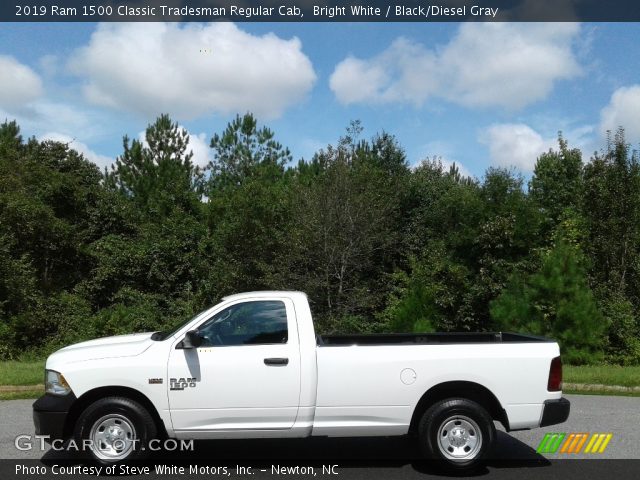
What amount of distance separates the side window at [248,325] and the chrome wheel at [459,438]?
1923mm

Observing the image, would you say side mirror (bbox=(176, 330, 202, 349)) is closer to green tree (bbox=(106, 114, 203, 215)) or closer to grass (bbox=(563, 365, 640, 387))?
grass (bbox=(563, 365, 640, 387))

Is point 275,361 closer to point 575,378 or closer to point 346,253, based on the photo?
point 575,378

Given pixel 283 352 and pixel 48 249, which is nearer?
pixel 283 352

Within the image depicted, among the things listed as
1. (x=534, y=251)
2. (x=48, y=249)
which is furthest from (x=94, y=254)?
(x=534, y=251)

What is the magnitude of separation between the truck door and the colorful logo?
3.25 meters

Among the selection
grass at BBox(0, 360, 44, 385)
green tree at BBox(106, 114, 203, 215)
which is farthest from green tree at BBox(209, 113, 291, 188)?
grass at BBox(0, 360, 44, 385)

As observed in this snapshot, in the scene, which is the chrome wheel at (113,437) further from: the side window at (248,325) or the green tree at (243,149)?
the green tree at (243,149)

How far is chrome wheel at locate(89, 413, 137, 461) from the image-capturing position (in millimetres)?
6582

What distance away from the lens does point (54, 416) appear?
6.52 meters

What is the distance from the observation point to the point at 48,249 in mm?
32094

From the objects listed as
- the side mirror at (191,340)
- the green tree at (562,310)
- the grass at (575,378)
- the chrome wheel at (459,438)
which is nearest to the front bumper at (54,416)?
the side mirror at (191,340)

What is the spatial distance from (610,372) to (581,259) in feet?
23.7

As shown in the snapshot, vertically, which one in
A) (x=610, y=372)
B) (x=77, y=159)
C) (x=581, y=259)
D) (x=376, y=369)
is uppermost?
(x=77, y=159)

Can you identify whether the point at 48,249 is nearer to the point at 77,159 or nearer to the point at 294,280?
the point at 77,159
